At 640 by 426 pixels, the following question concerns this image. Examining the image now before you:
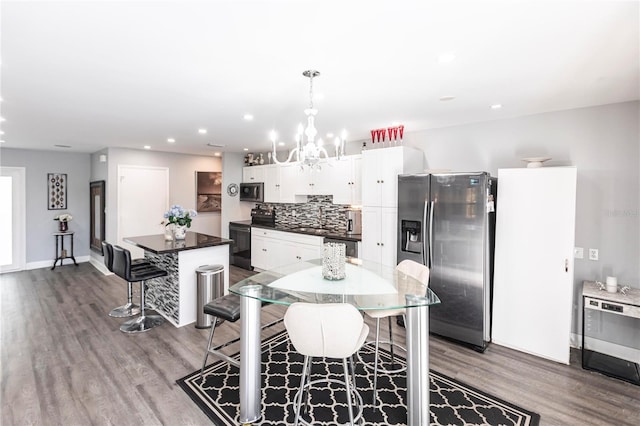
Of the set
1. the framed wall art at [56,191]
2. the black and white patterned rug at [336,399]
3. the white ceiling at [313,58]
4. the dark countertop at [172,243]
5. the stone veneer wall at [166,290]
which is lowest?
the black and white patterned rug at [336,399]

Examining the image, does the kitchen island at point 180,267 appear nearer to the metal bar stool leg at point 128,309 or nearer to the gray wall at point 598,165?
the metal bar stool leg at point 128,309

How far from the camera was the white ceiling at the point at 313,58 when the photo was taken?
5.35 ft

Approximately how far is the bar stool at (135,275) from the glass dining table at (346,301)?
1.79 m

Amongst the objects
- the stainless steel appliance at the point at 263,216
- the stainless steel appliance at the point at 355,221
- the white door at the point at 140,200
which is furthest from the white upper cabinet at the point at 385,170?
the white door at the point at 140,200

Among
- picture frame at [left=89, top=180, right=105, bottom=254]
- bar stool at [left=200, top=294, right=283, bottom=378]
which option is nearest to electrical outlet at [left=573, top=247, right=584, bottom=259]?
bar stool at [left=200, top=294, right=283, bottom=378]

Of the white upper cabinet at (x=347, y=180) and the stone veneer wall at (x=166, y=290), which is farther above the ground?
the white upper cabinet at (x=347, y=180)

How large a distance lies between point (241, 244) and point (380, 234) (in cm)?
342

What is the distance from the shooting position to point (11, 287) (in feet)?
17.5

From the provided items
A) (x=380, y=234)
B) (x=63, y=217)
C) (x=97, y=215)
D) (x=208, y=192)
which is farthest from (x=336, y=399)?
(x=63, y=217)

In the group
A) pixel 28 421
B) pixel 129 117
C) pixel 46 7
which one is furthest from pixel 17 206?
pixel 46 7

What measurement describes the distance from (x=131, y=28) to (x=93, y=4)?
0.76 feet

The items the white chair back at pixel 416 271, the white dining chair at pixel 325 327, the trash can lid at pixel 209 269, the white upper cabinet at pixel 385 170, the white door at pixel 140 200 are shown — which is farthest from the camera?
the white door at pixel 140 200

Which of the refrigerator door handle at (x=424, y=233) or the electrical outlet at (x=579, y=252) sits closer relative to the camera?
the electrical outlet at (x=579, y=252)

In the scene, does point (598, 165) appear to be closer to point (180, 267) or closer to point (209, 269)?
point (209, 269)
